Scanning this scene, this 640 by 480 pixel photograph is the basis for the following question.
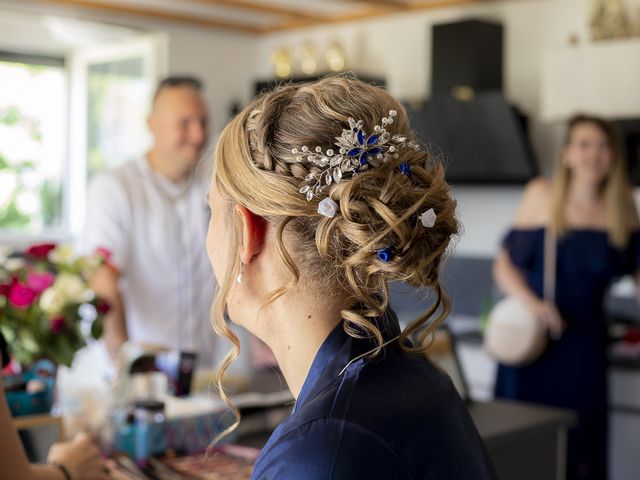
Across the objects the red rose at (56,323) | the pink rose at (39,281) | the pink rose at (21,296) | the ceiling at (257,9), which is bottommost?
the red rose at (56,323)

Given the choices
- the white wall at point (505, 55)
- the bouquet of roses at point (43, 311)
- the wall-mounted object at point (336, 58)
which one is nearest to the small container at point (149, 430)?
the bouquet of roses at point (43, 311)

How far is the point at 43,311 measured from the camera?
2029 millimetres

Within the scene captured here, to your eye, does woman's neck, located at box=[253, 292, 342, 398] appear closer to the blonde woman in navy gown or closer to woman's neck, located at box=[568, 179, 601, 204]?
the blonde woman in navy gown

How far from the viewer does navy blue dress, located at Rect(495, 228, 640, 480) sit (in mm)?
3637

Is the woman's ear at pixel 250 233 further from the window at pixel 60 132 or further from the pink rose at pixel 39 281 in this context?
the window at pixel 60 132

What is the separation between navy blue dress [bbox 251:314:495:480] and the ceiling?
4279 millimetres

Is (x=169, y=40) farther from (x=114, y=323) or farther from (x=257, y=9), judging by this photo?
(x=114, y=323)

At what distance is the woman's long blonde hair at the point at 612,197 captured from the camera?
11.8ft

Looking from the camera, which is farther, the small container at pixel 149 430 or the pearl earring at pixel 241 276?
the small container at pixel 149 430

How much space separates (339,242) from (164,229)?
1.99 meters

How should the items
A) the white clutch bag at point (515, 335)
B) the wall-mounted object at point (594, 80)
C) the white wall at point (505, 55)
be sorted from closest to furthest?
the white clutch bag at point (515, 335) → the wall-mounted object at point (594, 80) → the white wall at point (505, 55)

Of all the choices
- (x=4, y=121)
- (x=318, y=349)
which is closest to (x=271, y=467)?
(x=318, y=349)

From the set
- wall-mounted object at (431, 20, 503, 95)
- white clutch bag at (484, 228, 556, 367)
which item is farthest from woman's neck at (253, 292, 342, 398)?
wall-mounted object at (431, 20, 503, 95)

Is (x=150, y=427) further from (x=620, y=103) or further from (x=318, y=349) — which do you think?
(x=620, y=103)
